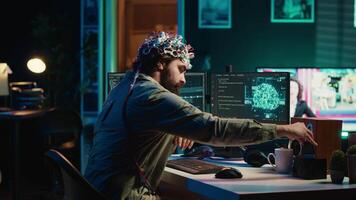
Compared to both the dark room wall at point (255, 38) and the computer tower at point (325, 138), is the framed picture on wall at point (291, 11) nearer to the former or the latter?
the dark room wall at point (255, 38)

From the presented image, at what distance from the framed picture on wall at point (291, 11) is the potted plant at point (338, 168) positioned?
279cm

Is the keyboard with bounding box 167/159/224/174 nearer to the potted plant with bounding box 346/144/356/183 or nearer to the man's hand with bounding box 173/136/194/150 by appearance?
the man's hand with bounding box 173/136/194/150

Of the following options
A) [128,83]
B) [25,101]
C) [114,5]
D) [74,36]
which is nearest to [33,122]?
[25,101]

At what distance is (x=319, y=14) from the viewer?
199 inches

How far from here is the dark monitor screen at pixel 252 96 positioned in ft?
10.1

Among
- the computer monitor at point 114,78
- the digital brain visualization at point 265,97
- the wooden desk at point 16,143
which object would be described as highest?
the computer monitor at point 114,78

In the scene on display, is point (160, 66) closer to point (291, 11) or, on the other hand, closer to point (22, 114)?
point (291, 11)

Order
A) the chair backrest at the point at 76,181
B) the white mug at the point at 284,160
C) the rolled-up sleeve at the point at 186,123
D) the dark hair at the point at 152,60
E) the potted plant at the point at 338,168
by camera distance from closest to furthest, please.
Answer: the chair backrest at the point at 76,181, the rolled-up sleeve at the point at 186,123, the potted plant at the point at 338,168, the dark hair at the point at 152,60, the white mug at the point at 284,160

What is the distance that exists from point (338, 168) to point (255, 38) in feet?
9.19

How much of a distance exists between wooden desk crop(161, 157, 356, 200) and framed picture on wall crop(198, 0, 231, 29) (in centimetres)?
256

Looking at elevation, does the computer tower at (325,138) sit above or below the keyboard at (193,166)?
above

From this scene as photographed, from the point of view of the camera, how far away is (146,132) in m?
2.35

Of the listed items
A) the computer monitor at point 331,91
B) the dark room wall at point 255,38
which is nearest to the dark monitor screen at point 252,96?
the computer monitor at point 331,91

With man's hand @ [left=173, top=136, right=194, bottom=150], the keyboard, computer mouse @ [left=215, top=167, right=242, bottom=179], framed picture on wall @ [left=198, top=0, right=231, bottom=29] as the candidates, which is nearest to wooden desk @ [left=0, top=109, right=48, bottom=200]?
framed picture on wall @ [left=198, top=0, right=231, bottom=29]
